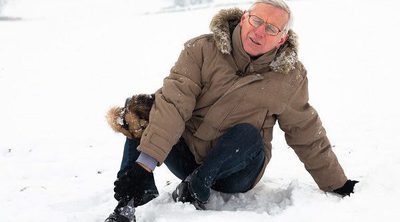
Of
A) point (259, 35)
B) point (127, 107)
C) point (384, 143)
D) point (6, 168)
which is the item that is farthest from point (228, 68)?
point (6, 168)

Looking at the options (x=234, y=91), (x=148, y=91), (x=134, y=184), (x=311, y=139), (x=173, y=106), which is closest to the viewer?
(x=134, y=184)

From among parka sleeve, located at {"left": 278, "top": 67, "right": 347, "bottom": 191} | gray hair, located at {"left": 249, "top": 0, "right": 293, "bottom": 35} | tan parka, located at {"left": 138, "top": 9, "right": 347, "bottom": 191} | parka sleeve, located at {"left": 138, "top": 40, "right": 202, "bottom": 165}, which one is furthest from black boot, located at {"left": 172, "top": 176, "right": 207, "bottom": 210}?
gray hair, located at {"left": 249, "top": 0, "right": 293, "bottom": 35}

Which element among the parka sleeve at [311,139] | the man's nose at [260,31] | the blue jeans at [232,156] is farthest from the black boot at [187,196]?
the man's nose at [260,31]

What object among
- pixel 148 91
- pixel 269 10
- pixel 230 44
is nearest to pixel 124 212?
pixel 230 44

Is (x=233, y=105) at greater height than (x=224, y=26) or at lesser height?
lesser

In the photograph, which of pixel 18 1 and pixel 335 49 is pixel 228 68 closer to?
pixel 335 49

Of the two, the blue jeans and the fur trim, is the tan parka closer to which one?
the fur trim

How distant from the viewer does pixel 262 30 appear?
2494 millimetres

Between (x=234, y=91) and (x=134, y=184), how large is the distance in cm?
79

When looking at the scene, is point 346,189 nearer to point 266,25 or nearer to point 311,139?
point 311,139

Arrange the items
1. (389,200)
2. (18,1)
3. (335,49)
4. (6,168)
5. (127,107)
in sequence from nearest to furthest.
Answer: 1. (389,200)
2. (127,107)
3. (6,168)
4. (335,49)
5. (18,1)

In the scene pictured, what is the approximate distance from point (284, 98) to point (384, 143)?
2.11 m

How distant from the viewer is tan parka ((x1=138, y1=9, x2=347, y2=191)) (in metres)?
2.58

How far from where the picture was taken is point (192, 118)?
9.14 feet
